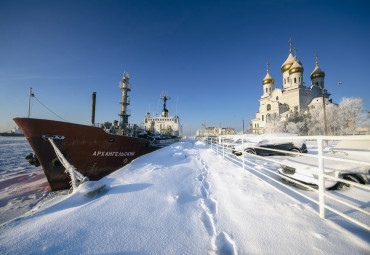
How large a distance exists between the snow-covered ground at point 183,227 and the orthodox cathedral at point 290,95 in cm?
3906

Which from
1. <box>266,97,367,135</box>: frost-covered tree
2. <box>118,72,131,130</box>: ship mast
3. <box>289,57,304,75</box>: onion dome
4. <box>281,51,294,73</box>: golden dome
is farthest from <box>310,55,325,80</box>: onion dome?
<box>118,72,131,130</box>: ship mast

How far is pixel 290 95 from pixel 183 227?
4871 centimetres

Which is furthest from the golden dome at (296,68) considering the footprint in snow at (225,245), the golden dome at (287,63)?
the footprint in snow at (225,245)

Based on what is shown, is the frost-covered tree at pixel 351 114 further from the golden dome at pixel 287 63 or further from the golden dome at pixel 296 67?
the golden dome at pixel 287 63

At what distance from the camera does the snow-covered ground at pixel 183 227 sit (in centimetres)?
142

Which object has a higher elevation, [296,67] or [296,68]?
[296,67]

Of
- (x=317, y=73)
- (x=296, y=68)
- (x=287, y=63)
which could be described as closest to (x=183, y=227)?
(x=296, y=68)

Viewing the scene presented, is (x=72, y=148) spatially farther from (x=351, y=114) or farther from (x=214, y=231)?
(x=351, y=114)

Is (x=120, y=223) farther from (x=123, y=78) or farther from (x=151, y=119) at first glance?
(x=151, y=119)

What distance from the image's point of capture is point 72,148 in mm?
5262

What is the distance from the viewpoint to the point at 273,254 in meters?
1.34

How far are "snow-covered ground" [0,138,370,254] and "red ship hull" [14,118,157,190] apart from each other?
11.6ft

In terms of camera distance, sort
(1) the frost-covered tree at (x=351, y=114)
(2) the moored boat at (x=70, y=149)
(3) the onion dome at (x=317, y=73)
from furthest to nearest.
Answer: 1. (3) the onion dome at (x=317, y=73)
2. (1) the frost-covered tree at (x=351, y=114)
3. (2) the moored boat at (x=70, y=149)

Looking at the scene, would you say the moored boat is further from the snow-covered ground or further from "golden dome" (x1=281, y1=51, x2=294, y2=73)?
"golden dome" (x1=281, y1=51, x2=294, y2=73)
